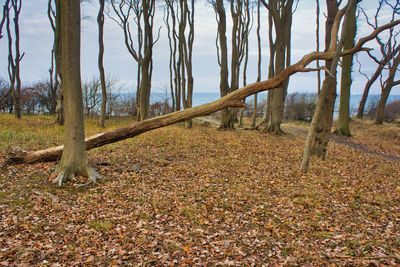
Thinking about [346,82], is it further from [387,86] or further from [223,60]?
[223,60]

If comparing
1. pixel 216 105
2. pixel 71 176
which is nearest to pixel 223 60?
pixel 216 105

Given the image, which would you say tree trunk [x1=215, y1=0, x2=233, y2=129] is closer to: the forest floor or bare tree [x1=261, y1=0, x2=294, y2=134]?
bare tree [x1=261, y1=0, x2=294, y2=134]

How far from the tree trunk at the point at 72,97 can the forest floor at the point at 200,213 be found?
0.32 meters

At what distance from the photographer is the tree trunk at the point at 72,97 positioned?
5.80 meters

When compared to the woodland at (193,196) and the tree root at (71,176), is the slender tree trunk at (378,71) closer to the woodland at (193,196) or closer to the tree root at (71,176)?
the woodland at (193,196)

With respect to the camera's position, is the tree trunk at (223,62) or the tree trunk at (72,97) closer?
the tree trunk at (72,97)

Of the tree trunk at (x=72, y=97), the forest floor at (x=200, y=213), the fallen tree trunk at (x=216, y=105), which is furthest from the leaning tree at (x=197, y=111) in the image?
the tree trunk at (x=72, y=97)

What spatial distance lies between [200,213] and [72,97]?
13.2ft

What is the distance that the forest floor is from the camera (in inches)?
153

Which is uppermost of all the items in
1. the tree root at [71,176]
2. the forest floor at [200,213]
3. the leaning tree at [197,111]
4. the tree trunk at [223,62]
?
the tree trunk at [223,62]

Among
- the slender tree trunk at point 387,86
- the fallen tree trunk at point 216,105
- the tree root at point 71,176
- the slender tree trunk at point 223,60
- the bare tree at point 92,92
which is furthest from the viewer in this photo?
the bare tree at point 92,92

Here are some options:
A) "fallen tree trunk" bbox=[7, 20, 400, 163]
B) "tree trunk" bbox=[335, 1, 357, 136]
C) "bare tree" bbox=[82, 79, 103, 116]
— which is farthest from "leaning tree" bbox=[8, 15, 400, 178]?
"bare tree" bbox=[82, 79, 103, 116]

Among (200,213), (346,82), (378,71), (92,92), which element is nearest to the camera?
(200,213)

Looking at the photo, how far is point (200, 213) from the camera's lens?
5.21 m
